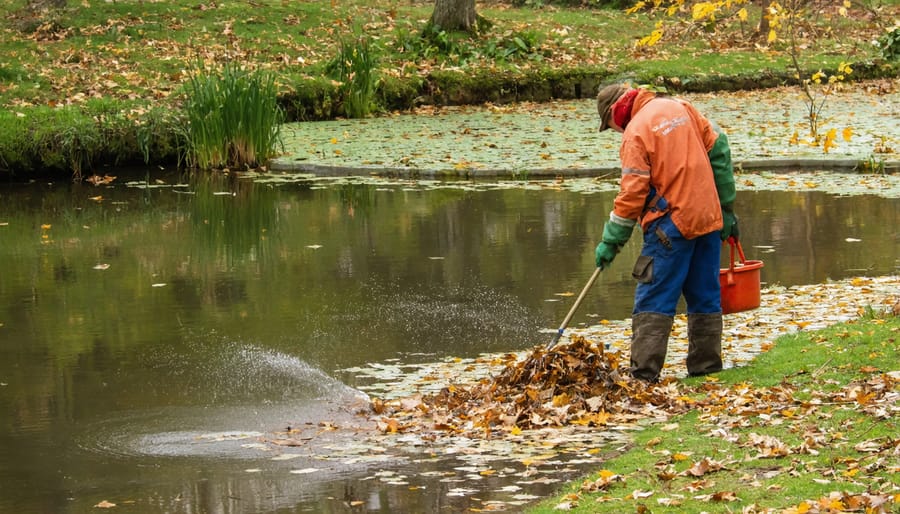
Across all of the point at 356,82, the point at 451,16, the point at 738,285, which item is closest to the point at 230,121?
the point at 356,82

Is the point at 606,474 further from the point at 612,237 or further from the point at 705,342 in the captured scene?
the point at 705,342

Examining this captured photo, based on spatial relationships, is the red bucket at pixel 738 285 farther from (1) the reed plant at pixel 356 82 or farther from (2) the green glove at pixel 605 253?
(1) the reed plant at pixel 356 82

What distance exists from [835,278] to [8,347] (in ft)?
19.2

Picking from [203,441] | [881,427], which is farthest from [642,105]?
[203,441]

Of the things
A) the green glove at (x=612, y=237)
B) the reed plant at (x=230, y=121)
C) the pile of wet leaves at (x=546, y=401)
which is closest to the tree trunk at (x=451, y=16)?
the reed plant at (x=230, y=121)

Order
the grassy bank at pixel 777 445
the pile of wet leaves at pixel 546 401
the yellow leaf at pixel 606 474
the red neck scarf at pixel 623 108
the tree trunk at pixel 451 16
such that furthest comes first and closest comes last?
1. the tree trunk at pixel 451 16
2. the red neck scarf at pixel 623 108
3. the pile of wet leaves at pixel 546 401
4. the yellow leaf at pixel 606 474
5. the grassy bank at pixel 777 445

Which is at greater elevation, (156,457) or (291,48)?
(291,48)

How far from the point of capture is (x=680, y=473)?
518cm

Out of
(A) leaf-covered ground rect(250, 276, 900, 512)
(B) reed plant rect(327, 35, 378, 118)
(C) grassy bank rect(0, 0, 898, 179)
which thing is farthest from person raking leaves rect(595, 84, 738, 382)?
(B) reed plant rect(327, 35, 378, 118)

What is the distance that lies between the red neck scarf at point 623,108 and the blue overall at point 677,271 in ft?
1.86

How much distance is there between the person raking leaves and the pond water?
3.84 feet

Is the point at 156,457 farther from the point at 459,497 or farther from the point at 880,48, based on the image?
the point at 880,48

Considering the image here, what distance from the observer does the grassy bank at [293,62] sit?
1735 centimetres

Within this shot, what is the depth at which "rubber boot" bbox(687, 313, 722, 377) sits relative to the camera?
7.02 m
